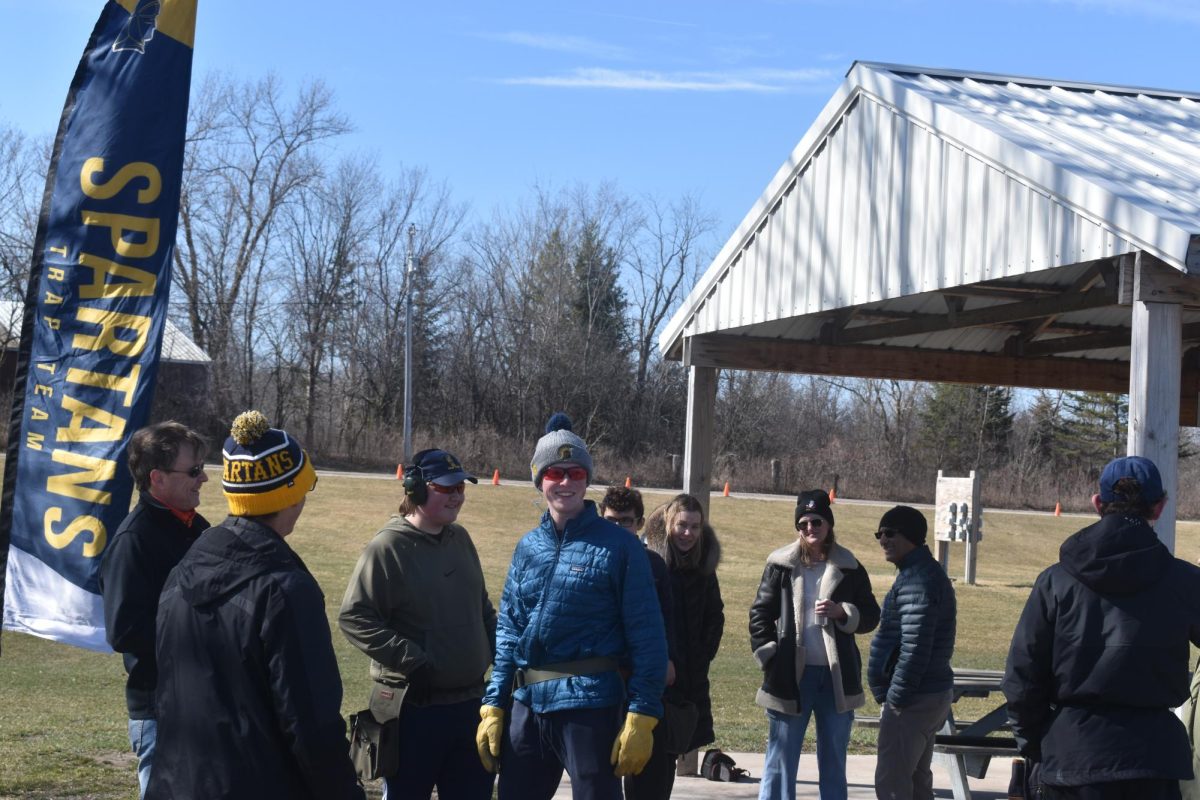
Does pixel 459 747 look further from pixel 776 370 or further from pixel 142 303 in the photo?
pixel 776 370

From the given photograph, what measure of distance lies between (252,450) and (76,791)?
168 inches

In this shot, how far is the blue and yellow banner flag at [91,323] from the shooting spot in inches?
237

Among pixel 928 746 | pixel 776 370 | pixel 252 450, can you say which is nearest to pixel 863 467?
pixel 776 370

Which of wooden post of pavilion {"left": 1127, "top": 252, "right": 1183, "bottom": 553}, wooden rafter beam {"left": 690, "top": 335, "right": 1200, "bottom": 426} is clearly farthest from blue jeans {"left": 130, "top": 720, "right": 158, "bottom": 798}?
wooden rafter beam {"left": 690, "top": 335, "right": 1200, "bottom": 426}

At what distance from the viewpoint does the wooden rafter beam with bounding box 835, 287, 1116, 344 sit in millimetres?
8156

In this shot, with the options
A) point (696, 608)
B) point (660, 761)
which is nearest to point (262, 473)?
point (660, 761)

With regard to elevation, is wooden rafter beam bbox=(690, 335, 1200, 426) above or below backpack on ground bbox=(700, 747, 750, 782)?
above

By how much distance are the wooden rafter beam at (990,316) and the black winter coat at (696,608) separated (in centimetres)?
269

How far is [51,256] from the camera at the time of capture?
20.3ft

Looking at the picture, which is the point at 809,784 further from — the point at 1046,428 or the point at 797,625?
the point at 1046,428

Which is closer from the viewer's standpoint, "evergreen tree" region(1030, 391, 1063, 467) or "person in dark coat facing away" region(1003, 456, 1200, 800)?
"person in dark coat facing away" region(1003, 456, 1200, 800)

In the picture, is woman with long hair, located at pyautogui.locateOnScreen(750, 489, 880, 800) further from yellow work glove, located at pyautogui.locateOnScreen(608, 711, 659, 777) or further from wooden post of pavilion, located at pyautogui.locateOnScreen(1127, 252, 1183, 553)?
yellow work glove, located at pyautogui.locateOnScreen(608, 711, 659, 777)

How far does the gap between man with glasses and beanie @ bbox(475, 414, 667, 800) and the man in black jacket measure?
119 centimetres

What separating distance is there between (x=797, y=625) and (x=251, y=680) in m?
3.95
